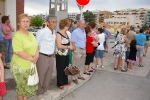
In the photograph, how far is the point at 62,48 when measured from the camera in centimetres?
412

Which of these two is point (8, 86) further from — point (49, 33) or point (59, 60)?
point (49, 33)

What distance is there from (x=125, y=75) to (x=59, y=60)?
11.0ft

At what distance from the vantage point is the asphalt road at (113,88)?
4.55 meters

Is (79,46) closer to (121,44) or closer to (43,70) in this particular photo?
(43,70)

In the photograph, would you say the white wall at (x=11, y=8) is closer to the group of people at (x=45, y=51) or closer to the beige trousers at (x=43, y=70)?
the group of people at (x=45, y=51)

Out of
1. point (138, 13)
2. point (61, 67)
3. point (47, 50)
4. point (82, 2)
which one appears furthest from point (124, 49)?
point (138, 13)

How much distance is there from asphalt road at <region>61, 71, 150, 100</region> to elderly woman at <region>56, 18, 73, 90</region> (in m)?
0.62

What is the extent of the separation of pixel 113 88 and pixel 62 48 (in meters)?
2.14

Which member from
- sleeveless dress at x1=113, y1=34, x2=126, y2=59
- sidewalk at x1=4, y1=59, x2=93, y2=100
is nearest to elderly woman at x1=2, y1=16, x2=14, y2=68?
sidewalk at x1=4, y1=59, x2=93, y2=100

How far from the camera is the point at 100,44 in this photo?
685 cm

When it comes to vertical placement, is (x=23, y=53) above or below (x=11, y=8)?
below

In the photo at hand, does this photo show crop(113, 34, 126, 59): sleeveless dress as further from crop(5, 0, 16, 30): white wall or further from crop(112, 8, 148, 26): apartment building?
crop(112, 8, 148, 26): apartment building

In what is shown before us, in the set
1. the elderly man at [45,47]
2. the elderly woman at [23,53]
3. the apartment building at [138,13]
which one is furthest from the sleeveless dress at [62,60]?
the apartment building at [138,13]

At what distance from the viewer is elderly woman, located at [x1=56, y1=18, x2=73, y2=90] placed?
409cm
